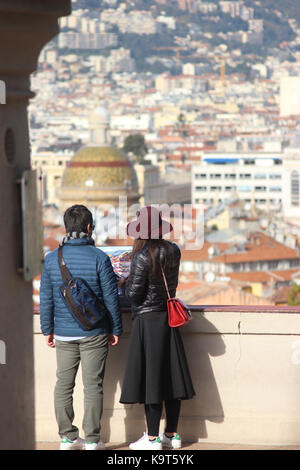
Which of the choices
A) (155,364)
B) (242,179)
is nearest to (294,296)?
(155,364)

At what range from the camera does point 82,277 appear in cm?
340

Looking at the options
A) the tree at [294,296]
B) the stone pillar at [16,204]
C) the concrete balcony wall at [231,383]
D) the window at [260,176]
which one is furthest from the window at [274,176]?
the stone pillar at [16,204]

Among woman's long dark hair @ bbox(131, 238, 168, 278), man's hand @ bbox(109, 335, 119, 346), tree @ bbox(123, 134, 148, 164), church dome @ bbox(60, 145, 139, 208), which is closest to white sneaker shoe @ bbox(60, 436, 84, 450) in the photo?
man's hand @ bbox(109, 335, 119, 346)

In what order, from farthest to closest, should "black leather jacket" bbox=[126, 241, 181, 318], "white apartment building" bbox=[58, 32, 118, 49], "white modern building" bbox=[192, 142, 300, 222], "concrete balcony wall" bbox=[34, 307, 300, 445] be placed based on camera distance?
"white apartment building" bbox=[58, 32, 118, 49], "white modern building" bbox=[192, 142, 300, 222], "concrete balcony wall" bbox=[34, 307, 300, 445], "black leather jacket" bbox=[126, 241, 181, 318]

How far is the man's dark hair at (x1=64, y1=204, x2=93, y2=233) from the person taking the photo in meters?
3.41

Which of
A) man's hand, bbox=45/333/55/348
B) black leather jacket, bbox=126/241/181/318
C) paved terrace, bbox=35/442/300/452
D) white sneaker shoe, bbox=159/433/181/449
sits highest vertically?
black leather jacket, bbox=126/241/181/318

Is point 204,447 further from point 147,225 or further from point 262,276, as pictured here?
point 262,276

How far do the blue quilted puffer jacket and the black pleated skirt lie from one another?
159mm

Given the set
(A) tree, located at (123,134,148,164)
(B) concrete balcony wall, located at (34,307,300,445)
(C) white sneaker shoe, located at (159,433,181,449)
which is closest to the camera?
(C) white sneaker shoe, located at (159,433,181,449)

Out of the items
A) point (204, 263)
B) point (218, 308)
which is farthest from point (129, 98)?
point (218, 308)

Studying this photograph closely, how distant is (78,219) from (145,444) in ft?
2.54

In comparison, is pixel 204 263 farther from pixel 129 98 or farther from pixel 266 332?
pixel 129 98

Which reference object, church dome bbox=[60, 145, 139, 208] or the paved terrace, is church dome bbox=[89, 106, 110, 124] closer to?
church dome bbox=[60, 145, 139, 208]

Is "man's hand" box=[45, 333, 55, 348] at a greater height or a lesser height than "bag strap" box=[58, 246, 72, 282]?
lesser
